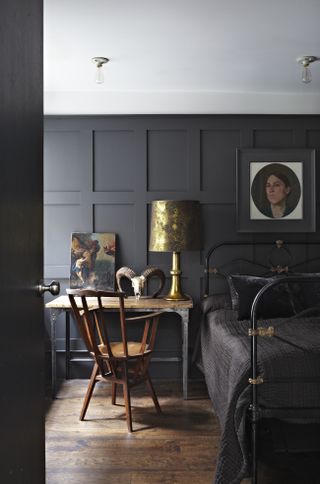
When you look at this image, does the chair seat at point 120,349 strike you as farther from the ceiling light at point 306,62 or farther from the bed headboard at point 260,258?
the ceiling light at point 306,62

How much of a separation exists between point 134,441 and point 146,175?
228 centimetres

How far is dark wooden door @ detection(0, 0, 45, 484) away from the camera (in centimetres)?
132

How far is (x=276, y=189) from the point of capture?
459 centimetres

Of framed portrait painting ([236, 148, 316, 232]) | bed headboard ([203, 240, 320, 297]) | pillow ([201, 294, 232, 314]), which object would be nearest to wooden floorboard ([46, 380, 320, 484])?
pillow ([201, 294, 232, 314])

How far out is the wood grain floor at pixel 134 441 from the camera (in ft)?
9.25

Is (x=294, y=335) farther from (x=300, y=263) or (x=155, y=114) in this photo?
(x=155, y=114)

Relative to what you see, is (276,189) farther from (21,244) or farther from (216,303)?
(21,244)

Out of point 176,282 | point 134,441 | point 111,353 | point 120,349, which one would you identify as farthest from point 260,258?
point 134,441

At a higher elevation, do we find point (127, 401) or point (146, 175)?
point (146, 175)

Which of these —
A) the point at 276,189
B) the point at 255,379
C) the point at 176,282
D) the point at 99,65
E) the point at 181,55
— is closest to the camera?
the point at 255,379

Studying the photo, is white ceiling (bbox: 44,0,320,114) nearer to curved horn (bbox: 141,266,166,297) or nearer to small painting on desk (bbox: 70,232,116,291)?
small painting on desk (bbox: 70,232,116,291)

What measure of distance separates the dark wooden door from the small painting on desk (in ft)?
9.19

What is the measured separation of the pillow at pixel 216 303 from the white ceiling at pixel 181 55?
1.58 m

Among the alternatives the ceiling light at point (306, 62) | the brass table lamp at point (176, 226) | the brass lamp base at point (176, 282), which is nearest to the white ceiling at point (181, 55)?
the ceiling light at point (306, 62)
